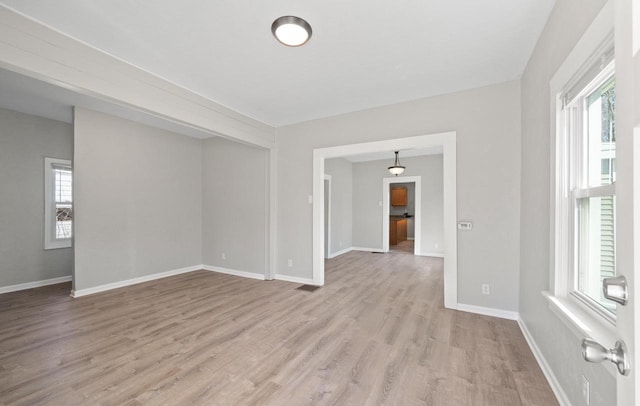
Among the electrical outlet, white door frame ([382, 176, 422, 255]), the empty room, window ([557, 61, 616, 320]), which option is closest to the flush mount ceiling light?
the empty room

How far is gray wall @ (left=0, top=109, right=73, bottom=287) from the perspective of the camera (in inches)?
151

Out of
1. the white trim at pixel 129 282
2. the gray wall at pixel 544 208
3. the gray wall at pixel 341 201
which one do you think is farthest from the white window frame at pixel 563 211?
the white trim at pixel 129 282

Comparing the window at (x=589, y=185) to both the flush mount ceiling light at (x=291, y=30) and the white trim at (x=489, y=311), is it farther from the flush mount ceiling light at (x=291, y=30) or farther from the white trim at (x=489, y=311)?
the flush mount ceiling light at (x=291, y=30)

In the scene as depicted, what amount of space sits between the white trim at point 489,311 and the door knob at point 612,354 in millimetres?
2827

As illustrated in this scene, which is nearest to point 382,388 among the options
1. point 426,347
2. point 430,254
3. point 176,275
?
point 426,347

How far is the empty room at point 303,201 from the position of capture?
1.57 metres

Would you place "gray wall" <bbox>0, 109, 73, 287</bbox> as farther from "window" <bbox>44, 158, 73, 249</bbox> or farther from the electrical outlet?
the electrical outlet

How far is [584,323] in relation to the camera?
1353 mm

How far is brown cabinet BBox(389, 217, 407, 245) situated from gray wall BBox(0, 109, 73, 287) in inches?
305

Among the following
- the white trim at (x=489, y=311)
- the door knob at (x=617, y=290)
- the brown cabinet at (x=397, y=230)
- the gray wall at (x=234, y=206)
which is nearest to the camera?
the door knob at (x=617, y=290)

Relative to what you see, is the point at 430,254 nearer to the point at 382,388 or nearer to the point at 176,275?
the point at 382,388

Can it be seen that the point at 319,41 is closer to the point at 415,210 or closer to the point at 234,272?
the point at 234,272

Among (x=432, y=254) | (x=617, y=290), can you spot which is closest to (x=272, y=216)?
(x=617, y=290)

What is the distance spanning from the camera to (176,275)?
4.94m
